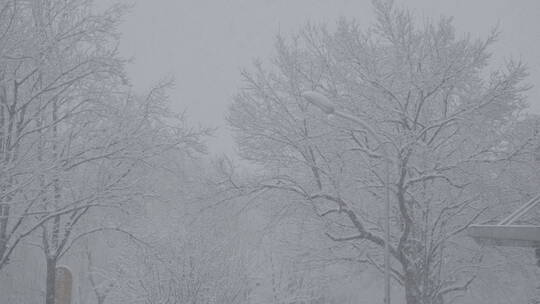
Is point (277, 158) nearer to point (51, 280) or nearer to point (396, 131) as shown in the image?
point (396, 131)

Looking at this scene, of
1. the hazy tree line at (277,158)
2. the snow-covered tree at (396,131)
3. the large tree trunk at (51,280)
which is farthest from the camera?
Result: the snow-covered tree at (396,131)

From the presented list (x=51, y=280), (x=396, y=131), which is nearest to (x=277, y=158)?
(x=396, y=131)

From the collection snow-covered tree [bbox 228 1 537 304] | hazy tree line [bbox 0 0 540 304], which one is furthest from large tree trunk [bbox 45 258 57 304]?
snow-covered tree [bbox 228 1 537 304]

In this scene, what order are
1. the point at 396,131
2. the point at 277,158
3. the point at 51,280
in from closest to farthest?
the point at 51,280
the point at 396,131
the point at 277,158

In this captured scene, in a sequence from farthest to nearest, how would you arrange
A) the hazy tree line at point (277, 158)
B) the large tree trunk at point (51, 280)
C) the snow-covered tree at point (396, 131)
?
the snow-covered tree at point (396, 131) < the large tree trunk at point (51, 280) < the hazy tree line at point (277, 158)

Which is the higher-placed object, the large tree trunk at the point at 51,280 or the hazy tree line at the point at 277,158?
the hazy tree line at the point at 277,158

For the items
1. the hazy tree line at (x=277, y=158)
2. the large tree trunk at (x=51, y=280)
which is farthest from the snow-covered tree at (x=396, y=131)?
the large tree trunk at (x=51, y=280)

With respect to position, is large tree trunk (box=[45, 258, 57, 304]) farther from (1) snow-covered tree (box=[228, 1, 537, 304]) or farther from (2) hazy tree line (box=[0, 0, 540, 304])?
(1) snow-covered tree (box=[228, 1, 537, 304])

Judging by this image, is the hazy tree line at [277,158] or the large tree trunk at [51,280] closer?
the hazy tree line at [277,158]

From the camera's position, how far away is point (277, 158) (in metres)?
13.7

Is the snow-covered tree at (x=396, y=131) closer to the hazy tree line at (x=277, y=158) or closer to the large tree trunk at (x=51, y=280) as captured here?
the hazy tree line at (x=277, y=158)

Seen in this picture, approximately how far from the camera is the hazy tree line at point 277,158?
10.0 m

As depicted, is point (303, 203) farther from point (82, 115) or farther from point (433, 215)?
point (82, 115)

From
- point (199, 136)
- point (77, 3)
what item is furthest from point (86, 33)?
point (199, 136)
